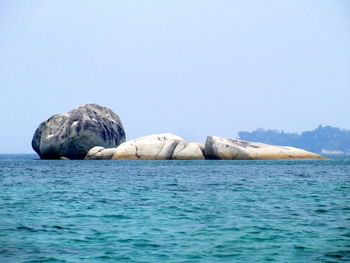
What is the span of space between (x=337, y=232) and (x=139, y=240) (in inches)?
197

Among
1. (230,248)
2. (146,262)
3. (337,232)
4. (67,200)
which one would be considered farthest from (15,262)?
(67,200)

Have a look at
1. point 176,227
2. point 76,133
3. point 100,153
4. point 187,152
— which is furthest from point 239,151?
point 176,227

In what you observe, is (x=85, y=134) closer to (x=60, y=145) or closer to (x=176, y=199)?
(x=60, y=145)

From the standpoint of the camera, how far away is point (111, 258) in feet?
35.4

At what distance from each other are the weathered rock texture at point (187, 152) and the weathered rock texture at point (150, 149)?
705 millimetres

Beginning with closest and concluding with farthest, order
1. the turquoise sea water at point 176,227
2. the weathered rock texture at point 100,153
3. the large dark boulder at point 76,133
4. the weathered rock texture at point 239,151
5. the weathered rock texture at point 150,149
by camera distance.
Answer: the turquoise sea water at point 176,227, the weathered rock texture at point 239,151, the weathered rock texture at point 150,149, the weathered rock texture at point 100,153, the large dark boulder at point 76,133

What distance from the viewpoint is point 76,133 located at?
73.4m

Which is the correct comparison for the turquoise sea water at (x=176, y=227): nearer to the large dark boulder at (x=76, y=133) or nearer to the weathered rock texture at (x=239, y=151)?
the weathered rock texture at (x=239, y=151)

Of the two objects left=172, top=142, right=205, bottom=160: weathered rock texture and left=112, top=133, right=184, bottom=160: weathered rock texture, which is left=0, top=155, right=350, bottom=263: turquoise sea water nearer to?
left=112, top=133, right=184, bottom=160: weathered rock texture

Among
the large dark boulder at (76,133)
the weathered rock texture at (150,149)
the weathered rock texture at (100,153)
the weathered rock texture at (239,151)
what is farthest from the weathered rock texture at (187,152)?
the large dark boulder at (76,133)

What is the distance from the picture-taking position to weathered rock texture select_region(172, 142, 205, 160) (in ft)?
235

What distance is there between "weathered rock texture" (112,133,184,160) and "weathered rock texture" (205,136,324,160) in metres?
5.09

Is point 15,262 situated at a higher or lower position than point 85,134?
lower

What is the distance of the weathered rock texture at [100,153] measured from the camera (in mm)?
72562
